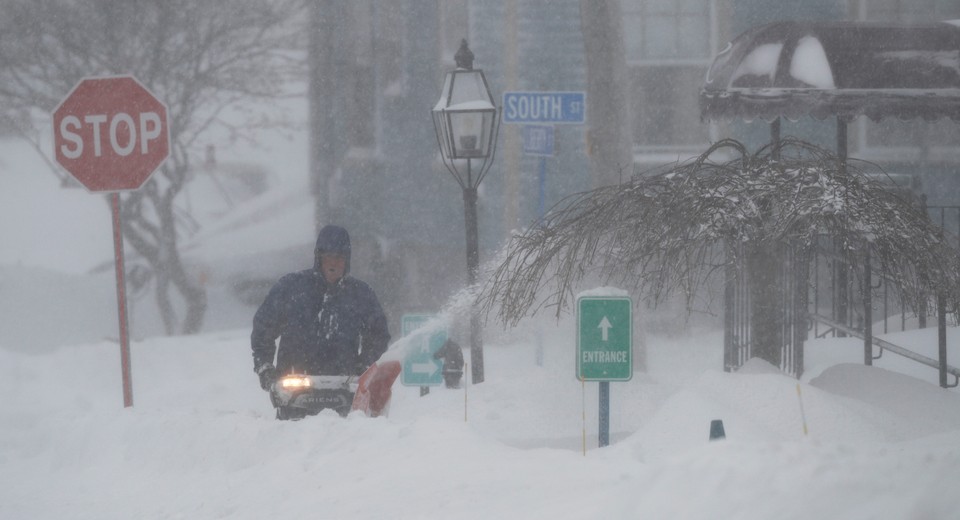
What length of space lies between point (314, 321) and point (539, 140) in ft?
17.8

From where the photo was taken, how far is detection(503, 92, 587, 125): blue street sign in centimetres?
1171

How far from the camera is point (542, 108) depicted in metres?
11.8

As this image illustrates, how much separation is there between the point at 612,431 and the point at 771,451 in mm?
3898

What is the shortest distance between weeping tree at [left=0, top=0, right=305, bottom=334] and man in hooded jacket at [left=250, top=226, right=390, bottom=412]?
37.0 ft

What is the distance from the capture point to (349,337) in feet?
24.4

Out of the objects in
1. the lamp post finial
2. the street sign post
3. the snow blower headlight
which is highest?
the lamp post finial

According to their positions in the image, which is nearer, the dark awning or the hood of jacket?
the hood of jacket

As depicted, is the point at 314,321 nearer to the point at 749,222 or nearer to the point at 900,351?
the point at 749,222

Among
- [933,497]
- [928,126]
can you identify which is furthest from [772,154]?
[928,126]

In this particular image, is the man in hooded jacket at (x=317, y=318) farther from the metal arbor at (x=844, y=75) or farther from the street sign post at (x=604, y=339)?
the metal arbor at (x=844, y=75)

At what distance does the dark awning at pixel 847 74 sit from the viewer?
9250mm

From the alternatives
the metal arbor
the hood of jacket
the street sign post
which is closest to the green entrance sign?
the street sign post

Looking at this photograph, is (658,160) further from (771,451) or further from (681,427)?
(771,451)

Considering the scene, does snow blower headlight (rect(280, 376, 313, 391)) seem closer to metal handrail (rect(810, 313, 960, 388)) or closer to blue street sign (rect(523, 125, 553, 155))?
metal handrail (rect(810, 313, 960, 388))
